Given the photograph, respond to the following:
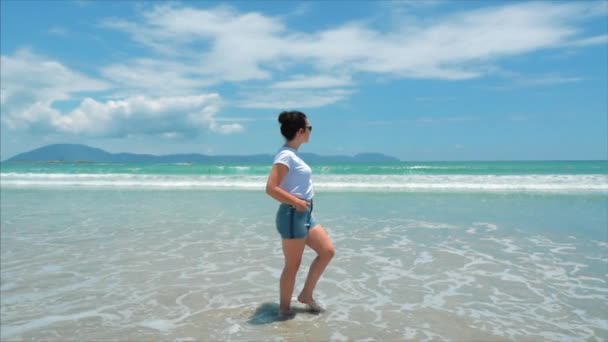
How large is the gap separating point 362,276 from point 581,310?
251 centimetres

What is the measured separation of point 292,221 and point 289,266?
1.76ft

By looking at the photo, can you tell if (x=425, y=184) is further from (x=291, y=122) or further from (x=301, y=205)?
(x=301, y=205)

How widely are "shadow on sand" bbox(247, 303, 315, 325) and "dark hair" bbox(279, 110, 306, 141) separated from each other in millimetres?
1791

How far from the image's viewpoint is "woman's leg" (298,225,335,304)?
4.43m

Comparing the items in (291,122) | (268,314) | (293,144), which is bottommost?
(268,314)

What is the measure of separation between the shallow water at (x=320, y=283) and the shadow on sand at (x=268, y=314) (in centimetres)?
2

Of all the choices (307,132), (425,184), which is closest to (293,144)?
(307,132)

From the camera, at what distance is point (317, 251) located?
4527mm

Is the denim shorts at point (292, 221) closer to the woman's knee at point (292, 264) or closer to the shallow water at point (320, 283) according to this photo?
the woman's knee at point (292, 264)

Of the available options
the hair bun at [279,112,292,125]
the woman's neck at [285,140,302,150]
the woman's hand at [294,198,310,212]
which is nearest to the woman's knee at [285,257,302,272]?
the woman's hand at [294,198,310,212]

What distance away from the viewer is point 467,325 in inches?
170

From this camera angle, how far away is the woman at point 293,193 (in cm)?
401

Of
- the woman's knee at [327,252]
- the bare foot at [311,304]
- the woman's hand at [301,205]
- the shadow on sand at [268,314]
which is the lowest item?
the shadow on sand at [268,314]

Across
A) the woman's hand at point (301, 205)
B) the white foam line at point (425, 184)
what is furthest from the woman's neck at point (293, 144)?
the white foam line at point (425, 184)
